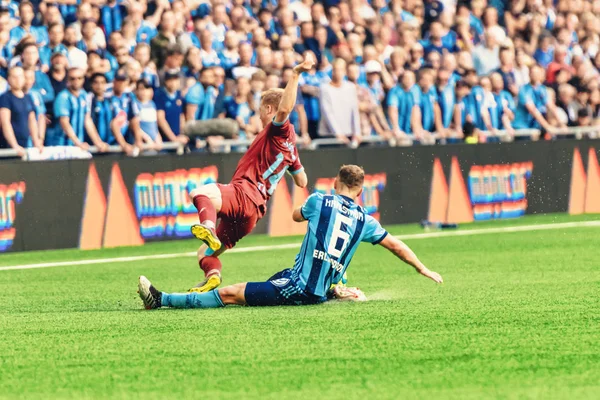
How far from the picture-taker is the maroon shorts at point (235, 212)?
36.5 feet

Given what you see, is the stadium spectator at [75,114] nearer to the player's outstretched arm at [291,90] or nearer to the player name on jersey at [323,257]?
the player's outstretched arm at [291,90]

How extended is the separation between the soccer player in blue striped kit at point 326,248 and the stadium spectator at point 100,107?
7.72m

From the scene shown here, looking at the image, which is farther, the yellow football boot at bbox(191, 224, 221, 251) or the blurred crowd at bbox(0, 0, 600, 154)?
the blurred crowd at bbox(0, 0, 600, 154)

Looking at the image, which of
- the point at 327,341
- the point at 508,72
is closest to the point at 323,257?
the point at 327,341

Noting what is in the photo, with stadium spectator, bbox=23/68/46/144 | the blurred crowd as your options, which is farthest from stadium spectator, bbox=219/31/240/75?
stadium spectator, bbox=23/68/46/144

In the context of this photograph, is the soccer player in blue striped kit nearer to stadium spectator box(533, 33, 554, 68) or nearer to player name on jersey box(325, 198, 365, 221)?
player name on jersey box(325, 198, 365, 221)

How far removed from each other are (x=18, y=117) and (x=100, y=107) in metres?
1.36

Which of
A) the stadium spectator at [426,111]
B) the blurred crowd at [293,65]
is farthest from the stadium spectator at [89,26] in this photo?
the stadium spectator at [426,111]

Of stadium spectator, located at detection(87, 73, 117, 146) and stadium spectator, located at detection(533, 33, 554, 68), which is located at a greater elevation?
stadium spectator, located at detection(533, 33, 554, 68)

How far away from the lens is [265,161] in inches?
445

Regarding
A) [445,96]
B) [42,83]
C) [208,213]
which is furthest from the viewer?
[445,96]

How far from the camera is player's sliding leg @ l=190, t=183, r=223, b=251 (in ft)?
33.4

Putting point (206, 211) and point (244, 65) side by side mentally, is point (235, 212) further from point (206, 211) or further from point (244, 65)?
point (244, 65)

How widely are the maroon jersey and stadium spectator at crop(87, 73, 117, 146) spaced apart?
664 cm
